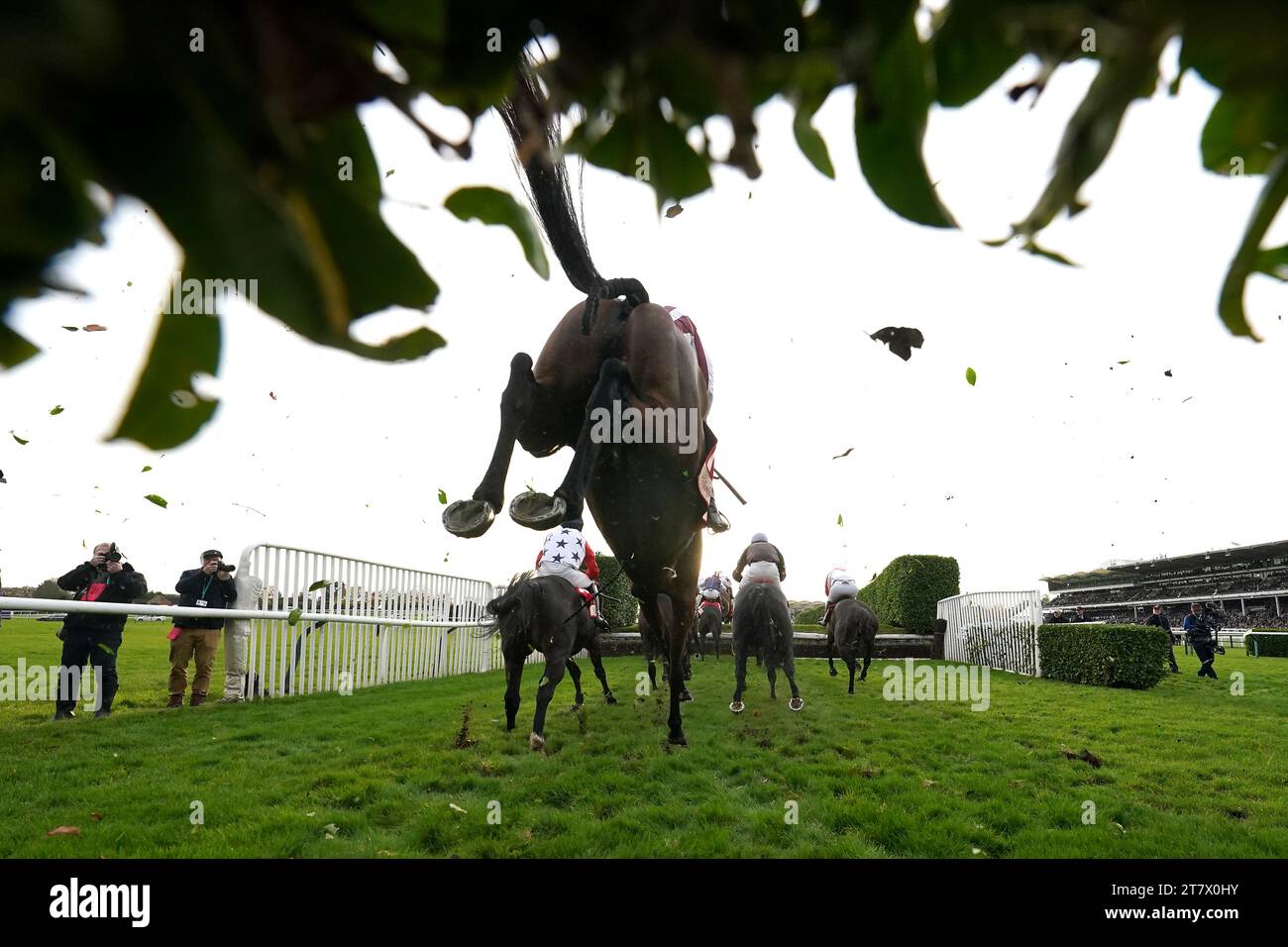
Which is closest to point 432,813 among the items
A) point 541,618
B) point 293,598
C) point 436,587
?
point 541,618

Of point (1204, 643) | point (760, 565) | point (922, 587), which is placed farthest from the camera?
point (922, 587)

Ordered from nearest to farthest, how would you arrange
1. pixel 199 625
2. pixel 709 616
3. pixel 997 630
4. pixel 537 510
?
pixel 537 510, pixel 199 625, pixel 709 616, pixel 997 630

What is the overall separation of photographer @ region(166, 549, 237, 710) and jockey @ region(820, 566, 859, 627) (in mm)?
9263

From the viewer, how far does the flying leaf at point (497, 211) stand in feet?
2.71

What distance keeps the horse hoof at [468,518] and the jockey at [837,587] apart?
10.3 meters

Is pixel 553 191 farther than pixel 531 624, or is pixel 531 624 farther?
pixel 531 624

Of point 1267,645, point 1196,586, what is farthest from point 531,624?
point 1196,586

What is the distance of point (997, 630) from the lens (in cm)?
1691

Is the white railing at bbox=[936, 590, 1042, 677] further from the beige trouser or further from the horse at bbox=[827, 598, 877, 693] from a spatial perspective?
the beige trouser

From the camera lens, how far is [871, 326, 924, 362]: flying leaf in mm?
1887

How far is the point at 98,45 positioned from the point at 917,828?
488cm

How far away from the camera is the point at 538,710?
6.36 meters

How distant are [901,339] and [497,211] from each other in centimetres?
138

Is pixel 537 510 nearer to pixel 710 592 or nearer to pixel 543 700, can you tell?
pixel 543 700
